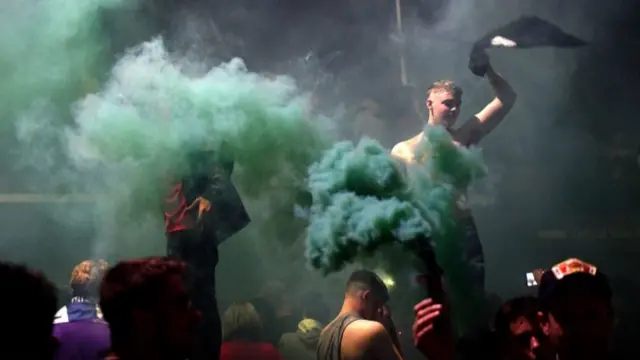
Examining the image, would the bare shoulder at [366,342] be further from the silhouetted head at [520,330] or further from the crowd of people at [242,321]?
the silhouetted head at [520,330]

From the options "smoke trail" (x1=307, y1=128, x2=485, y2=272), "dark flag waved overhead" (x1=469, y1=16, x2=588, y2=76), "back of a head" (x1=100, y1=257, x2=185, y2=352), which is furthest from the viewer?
"dark flag waved overhead" (x1=469, y1=16, x2=588, y2=76)

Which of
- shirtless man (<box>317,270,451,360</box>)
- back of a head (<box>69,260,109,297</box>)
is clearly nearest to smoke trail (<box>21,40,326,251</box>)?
back of a head (<box>69,260,109,297</box>)

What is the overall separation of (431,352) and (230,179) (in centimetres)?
113

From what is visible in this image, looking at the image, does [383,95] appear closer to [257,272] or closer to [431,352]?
[257,272]

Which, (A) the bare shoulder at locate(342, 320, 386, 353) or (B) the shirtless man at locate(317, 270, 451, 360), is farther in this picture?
(A) the bare shoulder at locate(342, 320, 386, 353)

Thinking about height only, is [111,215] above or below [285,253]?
above

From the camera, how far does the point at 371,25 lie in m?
3.39

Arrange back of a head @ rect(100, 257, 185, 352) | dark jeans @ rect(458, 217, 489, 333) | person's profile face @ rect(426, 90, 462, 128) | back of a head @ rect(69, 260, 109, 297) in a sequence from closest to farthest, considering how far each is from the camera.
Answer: back of a head @ rect(100, 257, 185, 352) < back of a head @ rect(69, 260, 109, 297) < dark jeans @ rect(458, 217, 489, 333) < person's profile face @ rect(426, 90, 462, 128)

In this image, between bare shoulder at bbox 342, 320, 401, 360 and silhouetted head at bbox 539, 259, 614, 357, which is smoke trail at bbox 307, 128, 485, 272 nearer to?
bare shoulder at bbox 342, 320, 401, 360

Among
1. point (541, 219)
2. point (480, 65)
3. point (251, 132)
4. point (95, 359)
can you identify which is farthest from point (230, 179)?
point (541, 219)

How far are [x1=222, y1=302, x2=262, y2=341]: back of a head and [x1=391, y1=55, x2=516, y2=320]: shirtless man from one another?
0.92 meters

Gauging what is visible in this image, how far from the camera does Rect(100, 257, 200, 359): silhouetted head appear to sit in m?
1.66

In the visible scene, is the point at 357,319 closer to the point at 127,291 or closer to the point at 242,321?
the point at 242,321

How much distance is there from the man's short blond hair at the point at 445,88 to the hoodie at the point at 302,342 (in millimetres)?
1216
